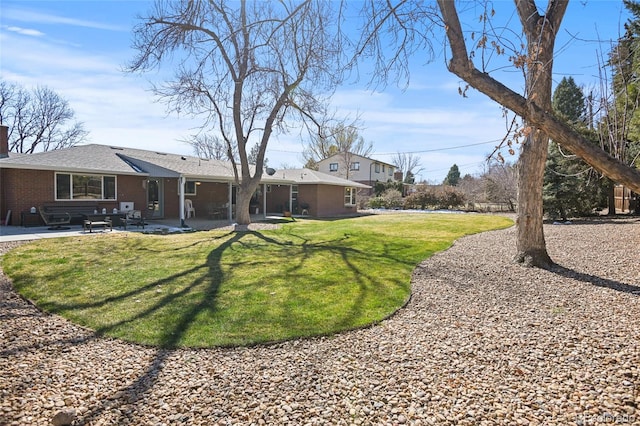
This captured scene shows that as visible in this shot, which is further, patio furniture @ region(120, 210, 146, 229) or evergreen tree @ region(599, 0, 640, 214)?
patio furniture @ region(120, 210, 146, 229)

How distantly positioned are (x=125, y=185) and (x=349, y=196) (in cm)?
1732

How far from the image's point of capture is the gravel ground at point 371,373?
9.61 feet

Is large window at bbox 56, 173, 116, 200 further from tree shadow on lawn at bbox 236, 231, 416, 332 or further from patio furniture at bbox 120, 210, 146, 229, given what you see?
tree shadow on lawn at bbox 236, 231, 416, 332

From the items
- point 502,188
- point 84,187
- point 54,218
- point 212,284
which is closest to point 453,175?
point 502,188

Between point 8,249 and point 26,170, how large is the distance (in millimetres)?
6023

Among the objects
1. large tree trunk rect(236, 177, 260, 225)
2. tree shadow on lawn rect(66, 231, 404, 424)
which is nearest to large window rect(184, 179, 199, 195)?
large tree trunk rect(236, 177, 260, 225)

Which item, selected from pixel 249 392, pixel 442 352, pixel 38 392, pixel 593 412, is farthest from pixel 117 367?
pixel 593 412

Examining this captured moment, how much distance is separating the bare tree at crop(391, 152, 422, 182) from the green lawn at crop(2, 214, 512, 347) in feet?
152

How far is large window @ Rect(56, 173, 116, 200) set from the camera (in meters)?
14.8

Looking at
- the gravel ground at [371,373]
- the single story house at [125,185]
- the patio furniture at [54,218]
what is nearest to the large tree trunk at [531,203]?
the gravel ground at [371,373]

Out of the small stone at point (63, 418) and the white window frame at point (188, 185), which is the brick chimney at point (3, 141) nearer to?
the white window frame at point (188, 185)

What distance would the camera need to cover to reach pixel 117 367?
3732 mm

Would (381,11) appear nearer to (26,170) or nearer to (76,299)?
(76,299)

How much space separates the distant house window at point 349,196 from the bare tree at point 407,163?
27.8 metres
